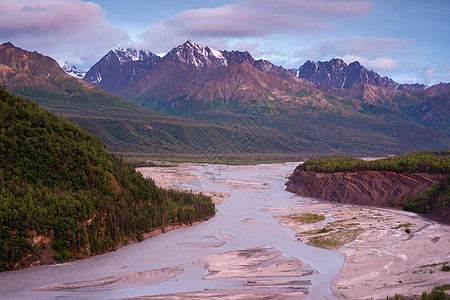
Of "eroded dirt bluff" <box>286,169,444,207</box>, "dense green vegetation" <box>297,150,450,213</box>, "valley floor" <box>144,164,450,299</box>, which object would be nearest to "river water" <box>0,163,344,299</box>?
"valley floor" <box>144,164,450,299</box>

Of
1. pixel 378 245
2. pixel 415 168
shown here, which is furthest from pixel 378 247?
pixel 415 168

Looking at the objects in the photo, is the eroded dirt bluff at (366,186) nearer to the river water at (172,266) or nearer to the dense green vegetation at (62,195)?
the river water at (172,266)

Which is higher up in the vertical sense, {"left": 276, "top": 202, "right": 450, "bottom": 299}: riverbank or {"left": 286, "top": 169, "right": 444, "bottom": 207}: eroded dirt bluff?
{"left": 286, "top": 169, "right": 444, "bottom": 207}: eroded dirt bluff

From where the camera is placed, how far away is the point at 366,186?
130 m

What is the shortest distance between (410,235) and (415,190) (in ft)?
130

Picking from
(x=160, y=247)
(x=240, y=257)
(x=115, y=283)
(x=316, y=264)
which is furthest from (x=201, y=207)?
(x=115, y=283)

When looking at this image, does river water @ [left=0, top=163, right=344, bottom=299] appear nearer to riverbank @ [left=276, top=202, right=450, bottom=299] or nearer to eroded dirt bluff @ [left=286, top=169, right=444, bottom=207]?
riverbank @ [left=276, top=202, right=450, bottom=299]

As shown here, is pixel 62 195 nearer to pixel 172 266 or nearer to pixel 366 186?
pixel 172 266

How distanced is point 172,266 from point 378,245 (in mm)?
32754

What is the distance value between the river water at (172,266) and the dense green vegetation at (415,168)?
113ft

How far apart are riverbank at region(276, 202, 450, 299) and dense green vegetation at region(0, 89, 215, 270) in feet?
91.6

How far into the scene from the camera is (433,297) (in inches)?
1609

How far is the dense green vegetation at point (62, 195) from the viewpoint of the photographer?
203 feet

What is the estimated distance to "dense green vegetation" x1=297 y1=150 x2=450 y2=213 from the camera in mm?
105312
